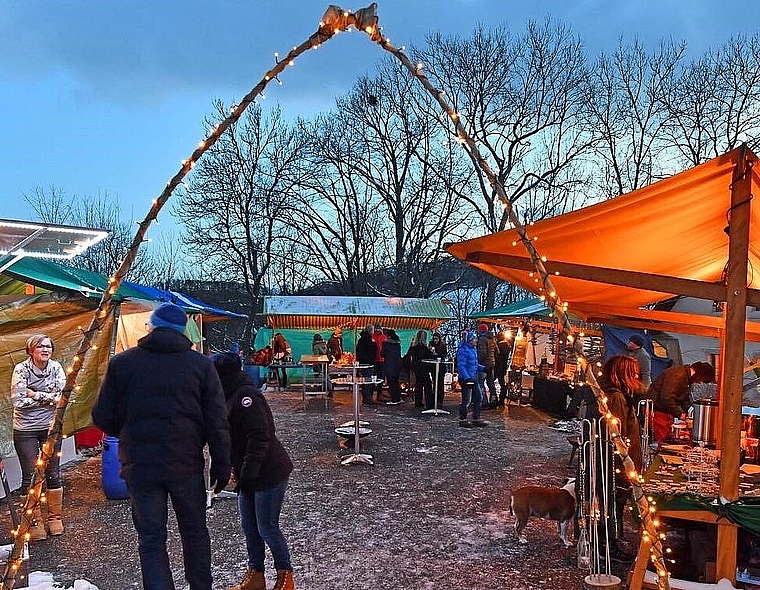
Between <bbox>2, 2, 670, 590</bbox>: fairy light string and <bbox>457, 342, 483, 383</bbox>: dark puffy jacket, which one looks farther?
<bbox>457, 342, 483, 383</bbox>: dark puffy jacket

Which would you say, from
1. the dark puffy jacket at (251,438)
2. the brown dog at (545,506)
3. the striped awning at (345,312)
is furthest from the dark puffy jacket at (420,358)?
the dark puffy jacket at (251,438)

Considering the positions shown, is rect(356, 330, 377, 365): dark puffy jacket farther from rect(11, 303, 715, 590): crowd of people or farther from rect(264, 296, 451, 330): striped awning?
rect(11, 303, 715, 590): crowd of people

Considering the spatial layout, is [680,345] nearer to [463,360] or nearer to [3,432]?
[463,360]

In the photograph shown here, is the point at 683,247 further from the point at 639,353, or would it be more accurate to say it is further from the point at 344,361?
the point at 344,361

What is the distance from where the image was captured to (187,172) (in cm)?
246

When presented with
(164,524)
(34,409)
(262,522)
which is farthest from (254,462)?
(34,409)

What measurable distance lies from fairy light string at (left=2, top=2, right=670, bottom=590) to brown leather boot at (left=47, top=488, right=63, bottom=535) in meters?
3.21

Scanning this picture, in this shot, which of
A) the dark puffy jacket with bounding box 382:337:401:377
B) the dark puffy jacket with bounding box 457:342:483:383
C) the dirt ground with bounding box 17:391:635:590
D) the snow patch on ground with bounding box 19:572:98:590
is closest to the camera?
the snow patch on ground with bounding box 19:572:98:590

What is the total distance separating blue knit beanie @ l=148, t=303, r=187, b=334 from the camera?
3.31m

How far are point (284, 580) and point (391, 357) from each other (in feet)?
35.1

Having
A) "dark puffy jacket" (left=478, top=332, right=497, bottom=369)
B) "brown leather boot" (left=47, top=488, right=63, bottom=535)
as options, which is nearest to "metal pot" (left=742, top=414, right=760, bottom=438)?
"brown leather boot" (left=47, top=488, right=63, bottom=535)

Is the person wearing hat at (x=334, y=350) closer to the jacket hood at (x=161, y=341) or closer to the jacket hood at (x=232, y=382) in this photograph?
the jacket hood at (x=232, y=382)

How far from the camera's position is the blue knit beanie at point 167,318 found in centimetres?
331

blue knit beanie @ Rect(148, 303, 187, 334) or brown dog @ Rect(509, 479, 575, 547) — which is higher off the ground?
blue knit beanie @ Rect(148, 303, 187, 334)
